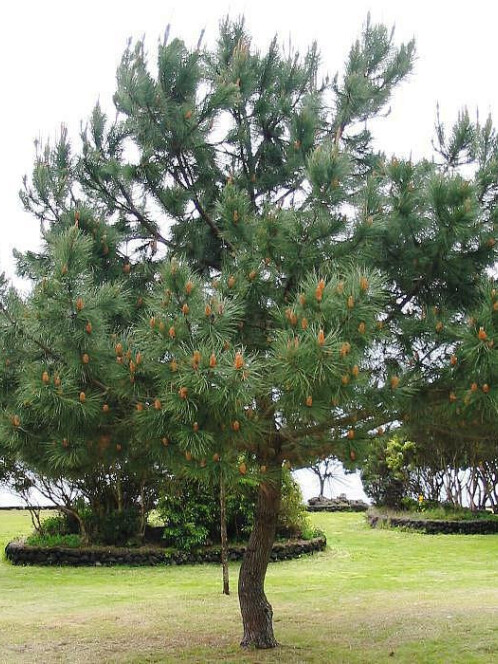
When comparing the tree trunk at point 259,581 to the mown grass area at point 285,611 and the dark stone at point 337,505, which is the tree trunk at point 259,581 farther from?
the dark stone at point 337,505

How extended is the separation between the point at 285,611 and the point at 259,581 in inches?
70.1

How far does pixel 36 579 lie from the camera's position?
9.32 m

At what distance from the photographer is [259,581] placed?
5305 mm

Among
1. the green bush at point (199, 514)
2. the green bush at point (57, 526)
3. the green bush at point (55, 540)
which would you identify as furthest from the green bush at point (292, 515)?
the green bush at point (57, 526)

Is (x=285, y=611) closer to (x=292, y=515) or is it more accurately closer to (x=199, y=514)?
(x=199, y=514)

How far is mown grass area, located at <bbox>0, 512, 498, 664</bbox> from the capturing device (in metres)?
5.23

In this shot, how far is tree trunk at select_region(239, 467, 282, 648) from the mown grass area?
5.9 inches

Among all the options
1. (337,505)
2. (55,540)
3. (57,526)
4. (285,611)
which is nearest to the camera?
(285,611)

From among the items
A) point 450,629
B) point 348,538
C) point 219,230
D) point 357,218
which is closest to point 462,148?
point 357,218

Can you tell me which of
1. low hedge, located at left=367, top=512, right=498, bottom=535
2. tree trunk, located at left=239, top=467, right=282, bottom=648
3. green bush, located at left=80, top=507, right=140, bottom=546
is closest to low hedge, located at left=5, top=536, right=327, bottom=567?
green bush, located at left=80, top=507, right=140, bottom=546

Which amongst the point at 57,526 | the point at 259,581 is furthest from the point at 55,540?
the point at 259,581

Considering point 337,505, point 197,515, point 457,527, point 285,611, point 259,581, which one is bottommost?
point 285,611

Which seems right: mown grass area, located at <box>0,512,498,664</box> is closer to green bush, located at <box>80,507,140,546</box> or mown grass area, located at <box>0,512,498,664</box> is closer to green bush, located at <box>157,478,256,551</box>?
green bush, located at <box>157,478,256,551</box>

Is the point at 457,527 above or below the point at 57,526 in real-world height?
below
